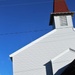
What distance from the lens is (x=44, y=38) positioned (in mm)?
24484

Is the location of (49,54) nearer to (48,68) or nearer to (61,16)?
(48,68)

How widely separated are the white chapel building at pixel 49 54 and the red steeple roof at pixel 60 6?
223cm

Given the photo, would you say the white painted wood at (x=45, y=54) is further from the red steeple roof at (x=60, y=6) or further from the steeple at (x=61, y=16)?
the red steeple roof at (x=60, y=6)

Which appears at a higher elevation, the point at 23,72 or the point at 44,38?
the point at 44,38

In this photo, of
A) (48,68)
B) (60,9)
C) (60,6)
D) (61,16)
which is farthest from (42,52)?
(60,6)

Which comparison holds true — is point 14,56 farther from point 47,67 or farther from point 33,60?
point 47,67

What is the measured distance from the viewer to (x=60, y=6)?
93.5 feet

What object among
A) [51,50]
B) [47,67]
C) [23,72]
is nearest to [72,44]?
[51,50]

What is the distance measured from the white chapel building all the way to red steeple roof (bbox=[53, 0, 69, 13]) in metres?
2.23

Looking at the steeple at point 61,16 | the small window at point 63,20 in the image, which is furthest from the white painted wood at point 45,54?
the steeple at point 61,16

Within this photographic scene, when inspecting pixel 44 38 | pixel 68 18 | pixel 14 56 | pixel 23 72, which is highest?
pixel 68 18

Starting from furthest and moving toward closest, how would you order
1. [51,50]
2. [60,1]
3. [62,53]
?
[60,1], [51,50], [62,53]

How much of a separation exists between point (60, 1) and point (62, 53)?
975 cm

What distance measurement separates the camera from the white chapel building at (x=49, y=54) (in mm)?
21766
